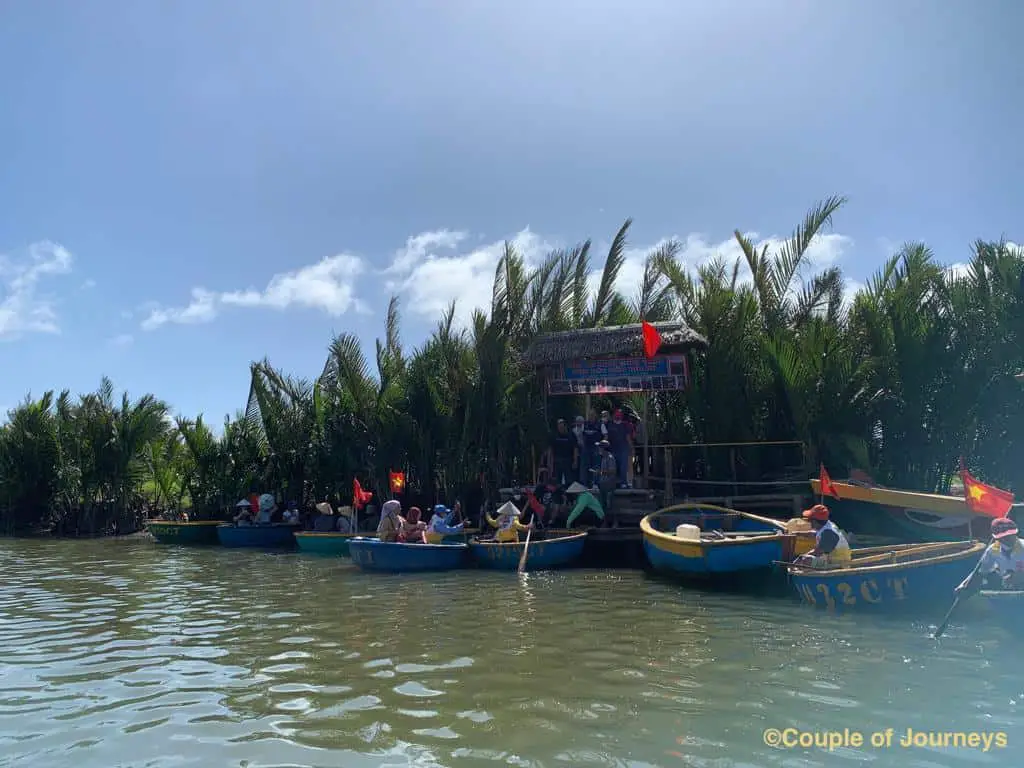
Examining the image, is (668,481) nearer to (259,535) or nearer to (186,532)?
(259,535)

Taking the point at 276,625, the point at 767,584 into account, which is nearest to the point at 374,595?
the point at 276,625

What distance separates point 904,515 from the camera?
46.4ft

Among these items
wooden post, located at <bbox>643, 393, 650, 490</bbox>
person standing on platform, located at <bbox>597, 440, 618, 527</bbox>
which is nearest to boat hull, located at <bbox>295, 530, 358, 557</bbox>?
person standing on platform, located at <bbox>597, 440, 618, 527</bbox>

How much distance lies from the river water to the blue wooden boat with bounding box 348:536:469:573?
290 cm

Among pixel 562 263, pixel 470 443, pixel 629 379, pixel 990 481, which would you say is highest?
pixel 562 263

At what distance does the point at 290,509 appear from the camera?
21.7 metres

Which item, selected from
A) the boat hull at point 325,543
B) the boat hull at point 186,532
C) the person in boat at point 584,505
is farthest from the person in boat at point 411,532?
the boat hull at point 186,532

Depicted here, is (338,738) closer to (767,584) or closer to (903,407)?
(767,584)

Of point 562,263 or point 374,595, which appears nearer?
point 374,595

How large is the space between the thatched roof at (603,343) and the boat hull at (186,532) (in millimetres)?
11622

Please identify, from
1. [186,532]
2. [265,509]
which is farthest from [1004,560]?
[186,532]

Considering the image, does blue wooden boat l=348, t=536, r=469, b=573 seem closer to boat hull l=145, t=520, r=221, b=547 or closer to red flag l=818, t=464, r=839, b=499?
red flag l=818, t=464, r=839, b=499

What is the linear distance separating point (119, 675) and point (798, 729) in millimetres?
6132

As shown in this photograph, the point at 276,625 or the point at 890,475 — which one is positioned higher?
the point at 890,475
